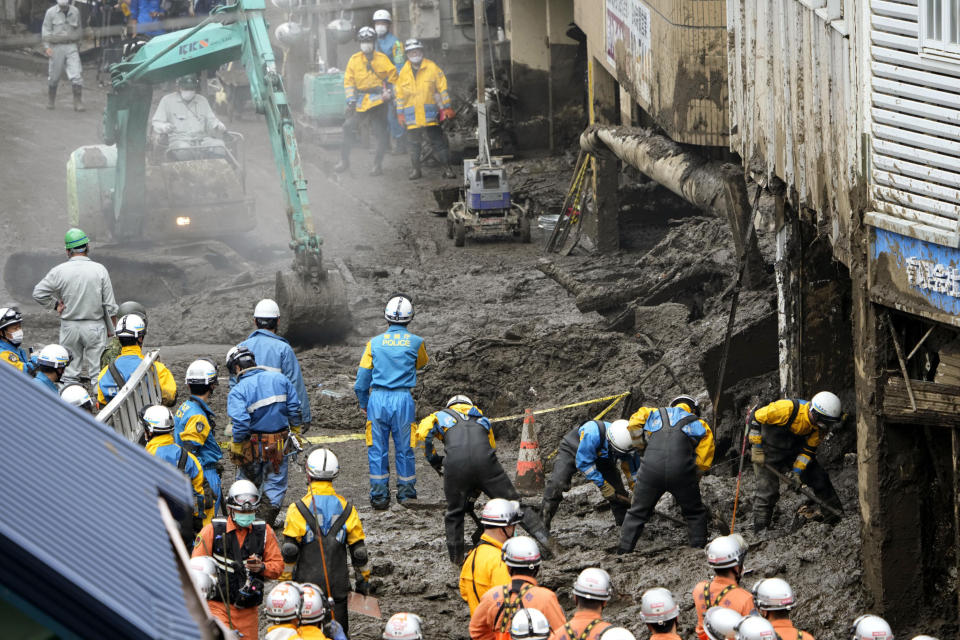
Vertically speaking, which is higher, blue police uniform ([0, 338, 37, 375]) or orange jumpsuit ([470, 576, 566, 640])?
blue police uniform ([0, 338, 37, 375])

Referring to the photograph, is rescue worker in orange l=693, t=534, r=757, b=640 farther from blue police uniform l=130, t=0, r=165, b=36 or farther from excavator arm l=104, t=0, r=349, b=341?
blue police uniform l=130, t=0, r=165, b=36

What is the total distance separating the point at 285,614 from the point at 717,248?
11531 mm

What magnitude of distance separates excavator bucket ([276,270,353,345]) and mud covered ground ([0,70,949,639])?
1.08 feet

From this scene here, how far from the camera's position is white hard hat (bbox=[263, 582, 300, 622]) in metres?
7.73

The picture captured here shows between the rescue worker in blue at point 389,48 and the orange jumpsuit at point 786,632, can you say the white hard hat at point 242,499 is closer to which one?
the orange jumpsuit at point 786,632

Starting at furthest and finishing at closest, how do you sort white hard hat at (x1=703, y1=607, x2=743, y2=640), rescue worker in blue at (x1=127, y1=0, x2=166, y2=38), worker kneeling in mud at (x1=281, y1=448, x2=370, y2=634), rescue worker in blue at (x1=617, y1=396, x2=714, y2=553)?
rescue worker in blue at (x1=127, y1=0, x2=166, y2=38) → rescue worker in blue at (x1=617, y1=396, x2=714, y2=553) → worker kneeling in mud at (x1=281, y1=448, x2=370, y2=634) → white hard hat at (x1=703, y1=607, x2=743, y2=640)

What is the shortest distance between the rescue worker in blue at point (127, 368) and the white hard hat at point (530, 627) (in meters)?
6.07

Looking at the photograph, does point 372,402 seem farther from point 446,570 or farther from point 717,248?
point 717,248

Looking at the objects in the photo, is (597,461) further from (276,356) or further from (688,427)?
(276,356)

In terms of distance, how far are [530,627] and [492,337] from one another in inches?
372

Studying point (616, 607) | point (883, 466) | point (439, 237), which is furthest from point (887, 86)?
point (439, 237)

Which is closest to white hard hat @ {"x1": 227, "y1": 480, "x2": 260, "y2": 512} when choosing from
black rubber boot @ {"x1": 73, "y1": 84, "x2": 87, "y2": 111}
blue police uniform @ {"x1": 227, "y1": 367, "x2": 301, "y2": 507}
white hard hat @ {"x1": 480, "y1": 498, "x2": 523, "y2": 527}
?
white hard hat @ {"x1": 480, "y1": 498, "x2": 523, "y2": 527}

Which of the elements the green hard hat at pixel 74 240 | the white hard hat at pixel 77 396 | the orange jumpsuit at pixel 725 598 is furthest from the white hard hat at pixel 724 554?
the green hard hat at pixel 74 240

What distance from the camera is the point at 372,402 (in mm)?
13016
